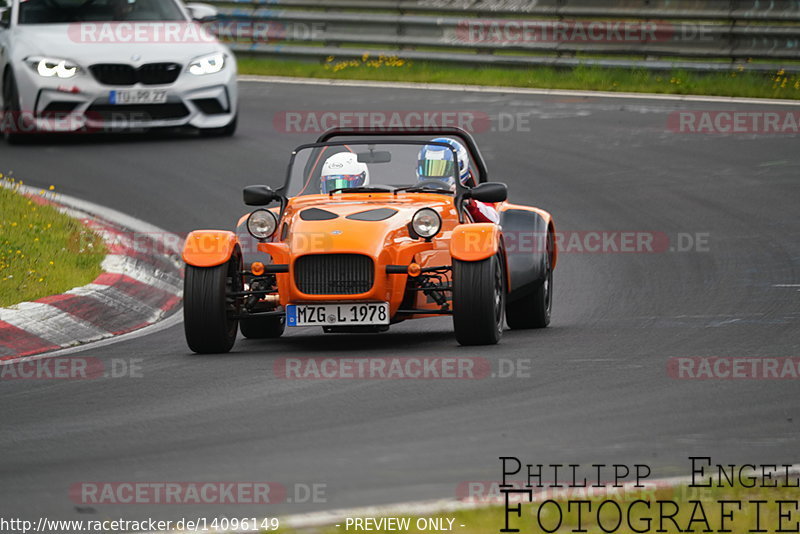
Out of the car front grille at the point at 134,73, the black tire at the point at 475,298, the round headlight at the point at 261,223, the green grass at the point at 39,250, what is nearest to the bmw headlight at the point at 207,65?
the car front grille at the point at 134,73

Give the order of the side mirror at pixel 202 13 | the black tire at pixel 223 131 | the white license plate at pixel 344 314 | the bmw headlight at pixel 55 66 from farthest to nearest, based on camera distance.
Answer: the side mirror at pixel 202 13
the black tire at pixel 223 131
the bmw headlight at pixel 55 66
the white license plate at pixel 344 314

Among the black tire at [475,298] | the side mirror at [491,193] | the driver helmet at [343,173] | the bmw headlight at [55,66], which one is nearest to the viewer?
the black tire at [475,298]

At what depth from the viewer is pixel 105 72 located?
682 inches

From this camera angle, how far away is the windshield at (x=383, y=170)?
34.2 ft

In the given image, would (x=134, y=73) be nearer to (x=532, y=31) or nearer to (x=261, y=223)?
(x=532, y=31)

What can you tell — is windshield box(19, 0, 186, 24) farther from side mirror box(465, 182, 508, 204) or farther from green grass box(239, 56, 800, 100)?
side mirror box(465, 182, 508, 204)

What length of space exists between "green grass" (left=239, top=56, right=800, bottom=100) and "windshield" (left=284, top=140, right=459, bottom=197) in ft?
33.6

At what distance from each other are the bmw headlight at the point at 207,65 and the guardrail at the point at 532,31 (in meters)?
5.16

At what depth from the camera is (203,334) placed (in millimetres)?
9430

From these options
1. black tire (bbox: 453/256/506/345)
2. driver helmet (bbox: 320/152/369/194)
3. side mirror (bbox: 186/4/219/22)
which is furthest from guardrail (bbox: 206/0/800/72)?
black tire (bbox: 453/256/506/345)

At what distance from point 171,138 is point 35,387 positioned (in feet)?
34.2

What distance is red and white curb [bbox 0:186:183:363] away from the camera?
1012 cm

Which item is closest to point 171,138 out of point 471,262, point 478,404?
point 471,262

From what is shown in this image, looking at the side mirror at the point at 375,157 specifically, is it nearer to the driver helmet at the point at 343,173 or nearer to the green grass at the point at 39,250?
the driver helmet at the point at 343,173
